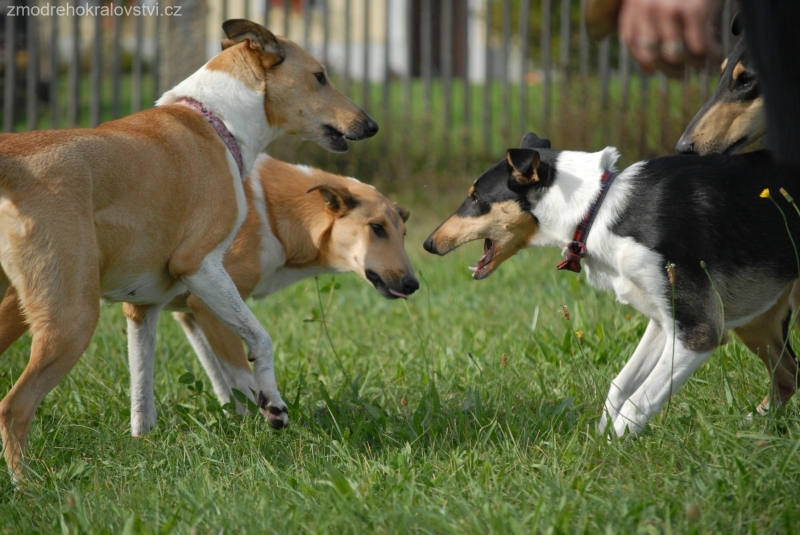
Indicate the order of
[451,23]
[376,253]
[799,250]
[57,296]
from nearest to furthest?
[57,296] < [799,250] < [376,253] < [451,23]

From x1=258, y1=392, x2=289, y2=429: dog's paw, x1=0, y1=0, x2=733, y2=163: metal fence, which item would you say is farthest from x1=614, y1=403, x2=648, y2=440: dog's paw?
x1=0, y1=0, x2=733, y2=163: metal fence

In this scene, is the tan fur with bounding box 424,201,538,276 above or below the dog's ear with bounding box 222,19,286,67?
below

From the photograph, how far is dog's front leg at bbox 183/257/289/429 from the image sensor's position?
375 centimetres

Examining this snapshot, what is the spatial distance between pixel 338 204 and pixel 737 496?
2.92 metres

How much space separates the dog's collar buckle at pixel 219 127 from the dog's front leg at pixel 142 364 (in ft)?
2.72

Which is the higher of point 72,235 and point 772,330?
point 72,235

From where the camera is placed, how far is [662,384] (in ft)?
11.5

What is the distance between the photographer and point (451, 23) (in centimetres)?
1169

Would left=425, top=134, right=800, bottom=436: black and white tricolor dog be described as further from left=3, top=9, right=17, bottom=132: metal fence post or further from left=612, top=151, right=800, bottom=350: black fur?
left=3, top=9, right=17, bottom=132: metal fence post

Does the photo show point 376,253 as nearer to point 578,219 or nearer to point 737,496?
point 578,219

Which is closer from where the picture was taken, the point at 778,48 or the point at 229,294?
the point at 778,48

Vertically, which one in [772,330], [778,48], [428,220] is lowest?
[428,220]

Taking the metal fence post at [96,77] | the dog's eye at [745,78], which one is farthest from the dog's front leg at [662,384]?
the metal fence post at [96,77]

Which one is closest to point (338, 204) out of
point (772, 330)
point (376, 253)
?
point (376, 253)
